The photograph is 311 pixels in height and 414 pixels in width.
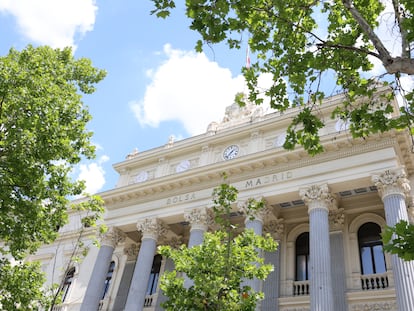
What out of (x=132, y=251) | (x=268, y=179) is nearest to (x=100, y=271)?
(x=132, y=251)

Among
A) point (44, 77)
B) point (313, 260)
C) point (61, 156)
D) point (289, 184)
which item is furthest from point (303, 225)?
point (44, 77)

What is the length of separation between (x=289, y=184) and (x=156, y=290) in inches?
364

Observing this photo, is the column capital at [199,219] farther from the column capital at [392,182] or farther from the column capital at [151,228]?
the column capital at [392,182]

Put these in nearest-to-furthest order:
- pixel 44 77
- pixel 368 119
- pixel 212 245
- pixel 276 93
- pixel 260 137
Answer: pixel 368 119 → pixel 276 93 → pixel 212 245 → pixel 44 77 → pixel 260 137

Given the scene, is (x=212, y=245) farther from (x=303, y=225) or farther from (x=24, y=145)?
(x=303, y=225)

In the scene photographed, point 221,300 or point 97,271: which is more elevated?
point 97,271

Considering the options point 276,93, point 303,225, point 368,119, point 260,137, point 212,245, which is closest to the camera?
point 368,119

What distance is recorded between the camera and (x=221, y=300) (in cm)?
942

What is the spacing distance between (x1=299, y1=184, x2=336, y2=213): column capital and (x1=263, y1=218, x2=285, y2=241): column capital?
2953 mm

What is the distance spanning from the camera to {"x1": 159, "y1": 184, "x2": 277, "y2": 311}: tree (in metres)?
9.50

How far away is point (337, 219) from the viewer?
683 inches

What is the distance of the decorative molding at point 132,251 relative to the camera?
23031mm

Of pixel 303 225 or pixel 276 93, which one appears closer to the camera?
pixel 276 93

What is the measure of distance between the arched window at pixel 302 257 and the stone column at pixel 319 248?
2.91 metres
